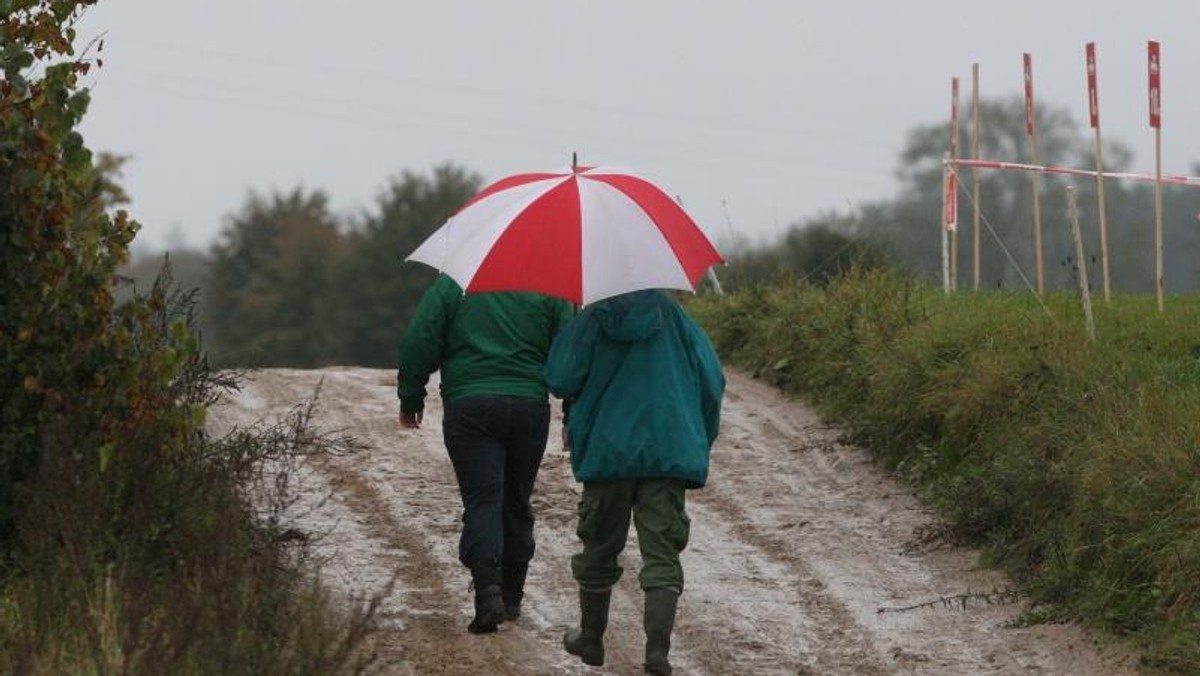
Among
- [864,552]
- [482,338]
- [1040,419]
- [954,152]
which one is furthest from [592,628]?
[954,152]

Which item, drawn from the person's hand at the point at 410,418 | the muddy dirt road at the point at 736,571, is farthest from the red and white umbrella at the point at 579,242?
the muddy dirt road at the point at 736,571

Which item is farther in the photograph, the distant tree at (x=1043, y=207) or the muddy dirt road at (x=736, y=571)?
the distant tree at (x=1043, y=207)

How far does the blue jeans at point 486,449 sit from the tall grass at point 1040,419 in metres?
2.37

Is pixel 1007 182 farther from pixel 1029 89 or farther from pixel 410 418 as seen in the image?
pixel 410 418

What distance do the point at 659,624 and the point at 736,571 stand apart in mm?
2197

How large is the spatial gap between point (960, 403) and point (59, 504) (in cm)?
601

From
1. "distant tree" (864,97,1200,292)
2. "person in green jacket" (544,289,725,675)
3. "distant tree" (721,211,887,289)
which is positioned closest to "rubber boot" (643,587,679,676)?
"person in green jacket" (544,289,725,675)

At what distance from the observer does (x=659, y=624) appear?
26.7ft

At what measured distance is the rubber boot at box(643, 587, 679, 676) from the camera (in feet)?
26.7

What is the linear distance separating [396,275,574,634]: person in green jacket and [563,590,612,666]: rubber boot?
0.58 metres

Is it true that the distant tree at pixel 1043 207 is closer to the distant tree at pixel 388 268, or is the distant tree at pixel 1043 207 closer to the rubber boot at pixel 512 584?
the distant tree at pixel 388 268

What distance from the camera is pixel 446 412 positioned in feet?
29.5

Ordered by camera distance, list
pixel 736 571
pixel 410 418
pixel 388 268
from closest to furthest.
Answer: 1. pixel 410 418
2. pixel 736 571
3. pixel 388 268

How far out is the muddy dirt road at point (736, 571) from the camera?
28.2 ft
